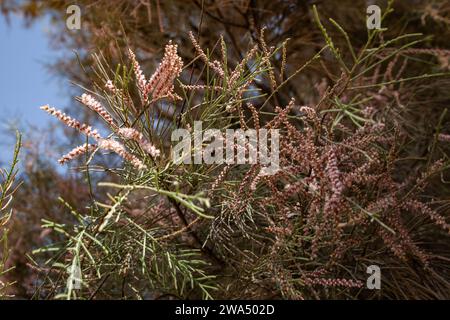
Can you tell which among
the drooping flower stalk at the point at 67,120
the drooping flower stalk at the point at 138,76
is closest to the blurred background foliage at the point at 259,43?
the drooping flower stalk at the point at 138,76

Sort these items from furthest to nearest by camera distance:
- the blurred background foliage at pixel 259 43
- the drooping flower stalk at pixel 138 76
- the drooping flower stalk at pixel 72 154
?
the blurred background foliage at pixel 259 43 < the drooping flower stalk at pixel 138 76 < the drooping flower stalk at pixel 72 154

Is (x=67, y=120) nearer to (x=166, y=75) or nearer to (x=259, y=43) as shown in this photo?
Result: (x=166, y=75)

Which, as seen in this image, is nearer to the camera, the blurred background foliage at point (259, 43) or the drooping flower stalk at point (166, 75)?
the drooping flower stalk at point (166, 75)

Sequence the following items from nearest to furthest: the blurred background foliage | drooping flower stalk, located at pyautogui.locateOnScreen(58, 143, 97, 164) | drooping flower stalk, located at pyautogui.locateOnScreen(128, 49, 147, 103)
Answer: drooping flower stalk, located at pyautogui.locateOnScreen(58, 143, 97, 164)
drooping flower stalk, located at pyautogui.locateOnScreen(128, 49, 147, 103)
the blurred background foliage

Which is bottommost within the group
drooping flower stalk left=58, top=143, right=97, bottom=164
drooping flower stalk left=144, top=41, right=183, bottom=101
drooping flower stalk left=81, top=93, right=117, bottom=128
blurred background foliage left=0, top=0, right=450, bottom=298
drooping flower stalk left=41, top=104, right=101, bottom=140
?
drooping flower stalk left=58, top=143, right=97, bottom=164

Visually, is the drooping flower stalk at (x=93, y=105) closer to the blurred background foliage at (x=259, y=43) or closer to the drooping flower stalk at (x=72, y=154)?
the drooping flower stalk at (x=72, y=154)

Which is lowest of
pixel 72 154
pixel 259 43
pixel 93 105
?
pixel 72 154

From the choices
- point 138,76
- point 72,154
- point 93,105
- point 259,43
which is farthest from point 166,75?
point 259,43

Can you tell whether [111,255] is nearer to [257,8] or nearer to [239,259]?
[239,259]

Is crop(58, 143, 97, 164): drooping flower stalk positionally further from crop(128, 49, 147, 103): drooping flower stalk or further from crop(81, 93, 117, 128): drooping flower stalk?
crop(128, 49, 147, 103): drooping flower stalk

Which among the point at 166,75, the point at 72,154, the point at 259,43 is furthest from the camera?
the point at 259,43

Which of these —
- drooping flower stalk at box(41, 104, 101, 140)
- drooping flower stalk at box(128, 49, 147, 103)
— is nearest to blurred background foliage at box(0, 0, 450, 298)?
drooping flower stalk at box(128, 49, 147, 103)
